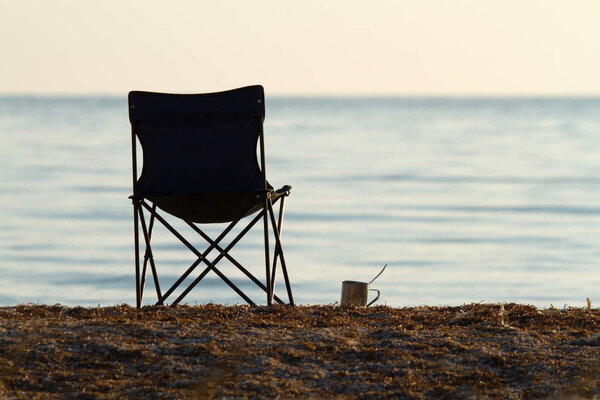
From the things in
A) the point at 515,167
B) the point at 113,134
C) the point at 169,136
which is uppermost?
the point at 113,134

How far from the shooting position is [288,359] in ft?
11.0

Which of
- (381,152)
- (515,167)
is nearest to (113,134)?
(381,152)

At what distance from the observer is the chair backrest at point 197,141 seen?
15.3ft

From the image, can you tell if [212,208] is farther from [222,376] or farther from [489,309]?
[222,376]

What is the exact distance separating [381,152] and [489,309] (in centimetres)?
2438

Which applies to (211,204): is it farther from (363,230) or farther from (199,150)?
(363,230)

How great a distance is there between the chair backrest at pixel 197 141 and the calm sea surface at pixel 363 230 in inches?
120

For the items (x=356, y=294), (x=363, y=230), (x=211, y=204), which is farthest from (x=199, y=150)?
(x=363, y=230)

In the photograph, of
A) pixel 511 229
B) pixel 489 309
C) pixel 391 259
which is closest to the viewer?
pixel 489 309

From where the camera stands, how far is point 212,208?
4.79 meters

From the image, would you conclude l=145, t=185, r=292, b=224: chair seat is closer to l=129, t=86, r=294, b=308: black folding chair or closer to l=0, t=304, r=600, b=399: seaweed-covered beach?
l=129, t=86, r=294, b=308: black folding chair

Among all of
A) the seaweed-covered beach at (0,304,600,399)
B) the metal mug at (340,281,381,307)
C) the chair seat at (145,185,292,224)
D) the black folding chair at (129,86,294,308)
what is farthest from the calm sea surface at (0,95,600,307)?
the seaweed-covered beach at (0,304,600,399)

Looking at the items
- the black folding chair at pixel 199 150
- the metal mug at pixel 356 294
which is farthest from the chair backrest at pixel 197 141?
the metal mug at pixel 356 294

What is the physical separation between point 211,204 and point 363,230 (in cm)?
794
